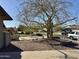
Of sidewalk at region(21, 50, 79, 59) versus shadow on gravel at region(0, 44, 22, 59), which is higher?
shadow on gravel at region(0, 44, 22, 59)

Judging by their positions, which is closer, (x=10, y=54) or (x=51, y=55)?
(x=51, y=55)

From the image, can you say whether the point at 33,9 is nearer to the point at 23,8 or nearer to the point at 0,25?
the point at 23,8

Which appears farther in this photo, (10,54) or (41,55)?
(10,54)

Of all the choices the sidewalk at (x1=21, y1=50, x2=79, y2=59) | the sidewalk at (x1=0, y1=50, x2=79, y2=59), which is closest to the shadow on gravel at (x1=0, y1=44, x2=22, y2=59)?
the sidewalk at (x1=0, y1=50, x2=79, y2=59)

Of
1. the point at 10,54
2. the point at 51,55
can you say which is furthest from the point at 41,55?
the point at 10,54

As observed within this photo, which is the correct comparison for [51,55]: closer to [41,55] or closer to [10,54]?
[41,55]

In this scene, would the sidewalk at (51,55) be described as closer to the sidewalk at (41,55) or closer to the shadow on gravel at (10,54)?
the sidewalk at (41,55)

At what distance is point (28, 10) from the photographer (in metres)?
28.3

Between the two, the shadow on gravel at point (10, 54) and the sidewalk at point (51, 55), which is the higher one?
the shadow on gravel at point (10, 54)

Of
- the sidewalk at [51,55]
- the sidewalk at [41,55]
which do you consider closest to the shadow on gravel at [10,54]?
the sidewalk at [41,55]

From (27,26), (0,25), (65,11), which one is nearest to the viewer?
(0,25)

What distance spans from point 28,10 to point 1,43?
9.10 metres

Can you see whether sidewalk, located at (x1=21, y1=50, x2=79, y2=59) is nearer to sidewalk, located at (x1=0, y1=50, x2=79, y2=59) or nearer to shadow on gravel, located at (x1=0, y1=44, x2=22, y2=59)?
sidewalk, located at (x1=0, y1=50, x2=79, y2=59)

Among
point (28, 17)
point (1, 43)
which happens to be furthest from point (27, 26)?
point (1, 43)
